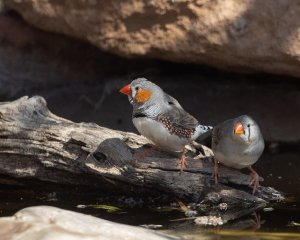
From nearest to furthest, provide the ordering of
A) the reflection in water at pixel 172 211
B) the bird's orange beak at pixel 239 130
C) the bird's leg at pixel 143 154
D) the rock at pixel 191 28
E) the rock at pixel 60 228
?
1. the rock at pixel 60 228
2. the reflection in water at pixel 172 211
3. the bird's orange beak at pixel 239 130
4. the bird's leg at pixel 143 154
5. the rock at pixel 191 28

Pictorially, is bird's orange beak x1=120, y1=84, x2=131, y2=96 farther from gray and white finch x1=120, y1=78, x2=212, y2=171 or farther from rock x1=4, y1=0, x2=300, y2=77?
rock x1=4, y1=0, x2=300, y2=77

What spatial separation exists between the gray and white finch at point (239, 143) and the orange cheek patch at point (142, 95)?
0.54 metres

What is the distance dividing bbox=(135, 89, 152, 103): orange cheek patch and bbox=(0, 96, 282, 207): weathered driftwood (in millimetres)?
318

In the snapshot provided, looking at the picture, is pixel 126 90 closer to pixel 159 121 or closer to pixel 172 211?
pixel 159 121

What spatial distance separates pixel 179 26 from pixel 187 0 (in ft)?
0.84

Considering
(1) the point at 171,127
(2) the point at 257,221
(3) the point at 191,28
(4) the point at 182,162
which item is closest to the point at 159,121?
(1) the point at 171,127

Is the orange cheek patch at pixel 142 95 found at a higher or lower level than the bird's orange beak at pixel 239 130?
higher

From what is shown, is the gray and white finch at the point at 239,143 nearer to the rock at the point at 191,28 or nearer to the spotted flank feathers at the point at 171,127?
the spotted flank feathers at the point at 171,127

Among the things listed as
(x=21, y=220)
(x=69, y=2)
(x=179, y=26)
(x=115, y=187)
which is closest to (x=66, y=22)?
(x=69, y=2)

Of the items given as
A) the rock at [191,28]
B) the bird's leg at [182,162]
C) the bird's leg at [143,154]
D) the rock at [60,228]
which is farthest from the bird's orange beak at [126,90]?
the rock at [60,228]

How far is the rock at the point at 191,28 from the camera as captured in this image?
248 inches

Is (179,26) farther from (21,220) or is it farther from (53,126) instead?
(21,220)

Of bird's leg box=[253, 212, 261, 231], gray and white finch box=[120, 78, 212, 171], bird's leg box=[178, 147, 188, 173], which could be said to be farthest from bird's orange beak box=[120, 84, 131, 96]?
bird's leg box=[253, 212, 261, 231]

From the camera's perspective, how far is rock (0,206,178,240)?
360 cm
